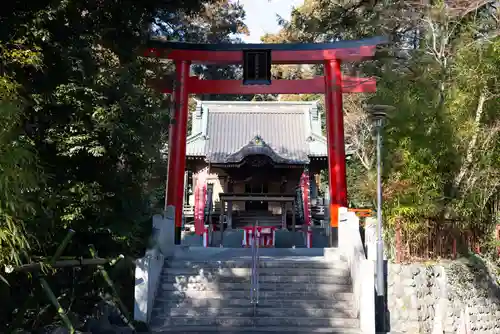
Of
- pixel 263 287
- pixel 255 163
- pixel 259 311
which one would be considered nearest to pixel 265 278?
pixel 263 287

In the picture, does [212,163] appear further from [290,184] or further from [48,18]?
[48,18]

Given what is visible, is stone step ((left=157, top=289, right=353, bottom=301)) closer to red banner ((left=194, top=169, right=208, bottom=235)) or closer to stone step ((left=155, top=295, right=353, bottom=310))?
stone step ((left=155, top=295, right=353, bottom=310))

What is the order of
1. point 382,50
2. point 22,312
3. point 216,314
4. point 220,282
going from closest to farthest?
point 22,312, point 216,314, point 220,282, point 382,50

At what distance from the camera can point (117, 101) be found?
562 centimetres

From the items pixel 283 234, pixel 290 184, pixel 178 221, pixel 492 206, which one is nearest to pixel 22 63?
pixel 178 221

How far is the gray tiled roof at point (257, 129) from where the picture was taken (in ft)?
62.1

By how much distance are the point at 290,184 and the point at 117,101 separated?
42.6 ft

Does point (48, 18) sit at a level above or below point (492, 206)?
above

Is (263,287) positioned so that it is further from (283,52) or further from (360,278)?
(283,52)

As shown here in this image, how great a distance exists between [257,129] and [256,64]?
10.6 metres

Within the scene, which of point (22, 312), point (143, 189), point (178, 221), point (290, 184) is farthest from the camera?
point (290, 184)

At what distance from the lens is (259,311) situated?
734 centimetres

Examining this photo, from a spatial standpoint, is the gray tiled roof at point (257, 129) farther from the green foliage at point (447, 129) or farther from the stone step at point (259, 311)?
the stone step at point (259, 311)

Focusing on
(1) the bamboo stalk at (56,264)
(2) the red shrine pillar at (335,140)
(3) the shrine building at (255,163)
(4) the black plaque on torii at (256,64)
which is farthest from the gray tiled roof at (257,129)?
(1) the bamboo stalk at (56,264)
